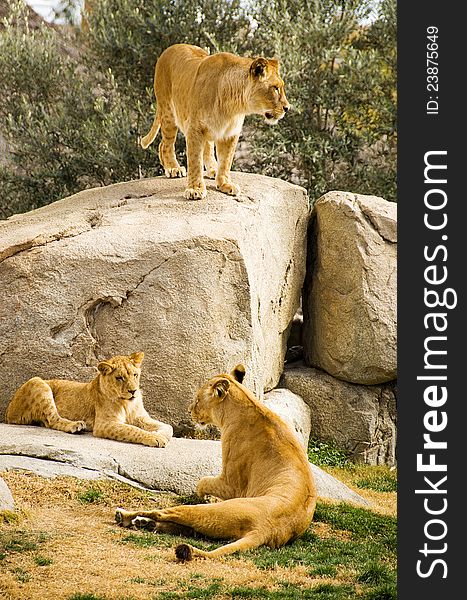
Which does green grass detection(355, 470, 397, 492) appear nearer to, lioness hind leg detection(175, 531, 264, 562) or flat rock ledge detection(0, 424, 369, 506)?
flat rock ledge detection(0, 424, 369, 506)

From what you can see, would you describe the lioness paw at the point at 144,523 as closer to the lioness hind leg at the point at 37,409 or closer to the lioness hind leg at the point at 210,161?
the lioness hind leg at the point at 37,409

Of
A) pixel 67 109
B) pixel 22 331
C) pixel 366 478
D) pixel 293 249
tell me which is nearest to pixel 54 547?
pixel 22 331

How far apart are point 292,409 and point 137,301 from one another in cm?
289

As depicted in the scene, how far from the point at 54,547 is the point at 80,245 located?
4.82m

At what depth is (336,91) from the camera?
61.1 feet

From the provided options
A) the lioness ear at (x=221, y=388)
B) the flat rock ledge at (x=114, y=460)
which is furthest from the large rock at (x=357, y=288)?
the lioness ear at (x=221, y=388)

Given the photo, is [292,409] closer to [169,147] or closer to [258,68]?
[169,147]

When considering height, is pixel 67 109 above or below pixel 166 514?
above

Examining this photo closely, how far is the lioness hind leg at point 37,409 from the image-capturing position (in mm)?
9953

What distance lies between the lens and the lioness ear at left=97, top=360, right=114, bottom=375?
31.9ft

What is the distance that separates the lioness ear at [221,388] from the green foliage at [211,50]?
9.88m

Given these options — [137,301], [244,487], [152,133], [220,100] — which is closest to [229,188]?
[220,100]

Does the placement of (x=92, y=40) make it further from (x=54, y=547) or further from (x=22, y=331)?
(x=54, y=547)

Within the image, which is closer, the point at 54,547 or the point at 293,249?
the point at 54,547
